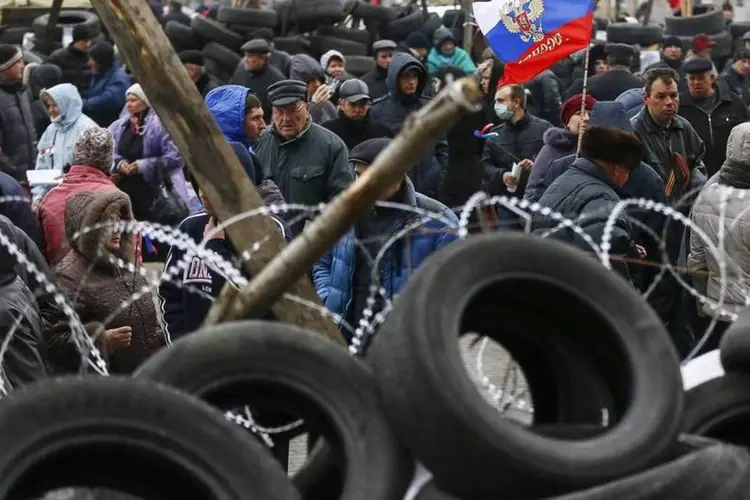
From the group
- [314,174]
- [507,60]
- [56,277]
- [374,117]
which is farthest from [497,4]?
[56,277]

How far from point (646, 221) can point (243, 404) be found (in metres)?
4.39

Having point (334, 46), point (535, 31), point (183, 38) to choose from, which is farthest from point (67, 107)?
point (334, 46)

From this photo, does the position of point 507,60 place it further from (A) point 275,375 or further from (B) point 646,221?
(A) point 275,375

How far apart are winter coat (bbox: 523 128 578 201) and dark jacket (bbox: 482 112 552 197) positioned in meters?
1.79

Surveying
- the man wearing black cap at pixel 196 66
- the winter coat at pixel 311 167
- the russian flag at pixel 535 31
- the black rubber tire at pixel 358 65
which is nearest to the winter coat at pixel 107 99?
the man wearing black cap at pixel 196 66

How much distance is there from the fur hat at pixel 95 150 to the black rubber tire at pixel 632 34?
46.2 ft

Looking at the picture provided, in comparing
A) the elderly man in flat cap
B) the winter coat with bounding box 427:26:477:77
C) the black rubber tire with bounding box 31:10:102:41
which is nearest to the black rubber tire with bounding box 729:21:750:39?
the winter coat with bounding box 427:26:477:77

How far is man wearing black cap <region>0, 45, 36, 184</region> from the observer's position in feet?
44.8

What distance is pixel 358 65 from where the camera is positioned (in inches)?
844

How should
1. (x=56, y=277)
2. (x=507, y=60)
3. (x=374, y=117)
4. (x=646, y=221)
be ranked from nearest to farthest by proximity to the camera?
(x=56, y=277) < (x=646, y=221) < (x=507, y=60) < (x=374, y=117)

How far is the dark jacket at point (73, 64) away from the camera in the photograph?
687 inches

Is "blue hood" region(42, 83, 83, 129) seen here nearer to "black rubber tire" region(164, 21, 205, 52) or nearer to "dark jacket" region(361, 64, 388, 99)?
"dark jacket" region(361, 64, 388, 99)

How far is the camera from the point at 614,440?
4.82 meters

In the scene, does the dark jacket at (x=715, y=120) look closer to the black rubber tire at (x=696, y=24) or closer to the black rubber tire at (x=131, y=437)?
the black rubber tire at (x=131, y=437)
